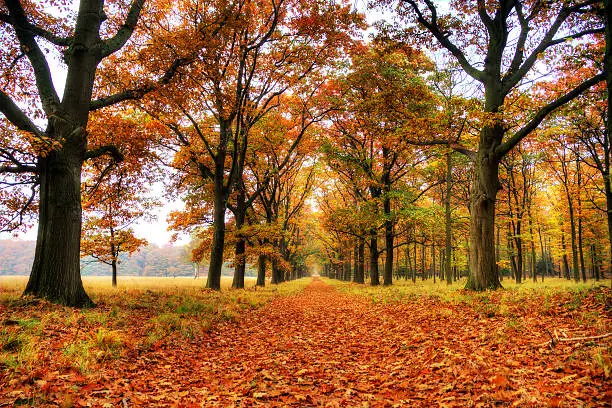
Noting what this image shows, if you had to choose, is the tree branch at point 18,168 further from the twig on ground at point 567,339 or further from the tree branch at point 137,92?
the twig on ground at point 567,339

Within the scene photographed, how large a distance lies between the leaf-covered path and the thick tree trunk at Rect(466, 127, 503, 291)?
361cm

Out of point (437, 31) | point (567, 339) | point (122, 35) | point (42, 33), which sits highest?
point (437, 31)

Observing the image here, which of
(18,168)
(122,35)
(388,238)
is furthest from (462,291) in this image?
(18,168)

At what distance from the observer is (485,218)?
36.4 feet

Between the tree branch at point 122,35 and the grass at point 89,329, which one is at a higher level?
the tree branch at point 122,35

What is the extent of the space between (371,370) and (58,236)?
7.67 meters

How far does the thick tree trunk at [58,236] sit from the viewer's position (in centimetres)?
732

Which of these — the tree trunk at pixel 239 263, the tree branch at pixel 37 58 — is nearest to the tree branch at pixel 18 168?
the tree branch at pixel 37 58

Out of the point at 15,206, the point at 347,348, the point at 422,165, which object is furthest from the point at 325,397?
Result: the point at 422,165

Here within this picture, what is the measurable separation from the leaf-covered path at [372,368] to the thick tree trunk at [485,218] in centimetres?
361

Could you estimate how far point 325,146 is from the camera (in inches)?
815

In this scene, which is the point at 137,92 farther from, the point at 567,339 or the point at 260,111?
the point at 567,339

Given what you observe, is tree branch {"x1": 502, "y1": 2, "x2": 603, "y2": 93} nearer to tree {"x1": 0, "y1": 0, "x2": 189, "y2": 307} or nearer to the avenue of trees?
the avenue of trees

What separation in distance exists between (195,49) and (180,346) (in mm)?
8891
